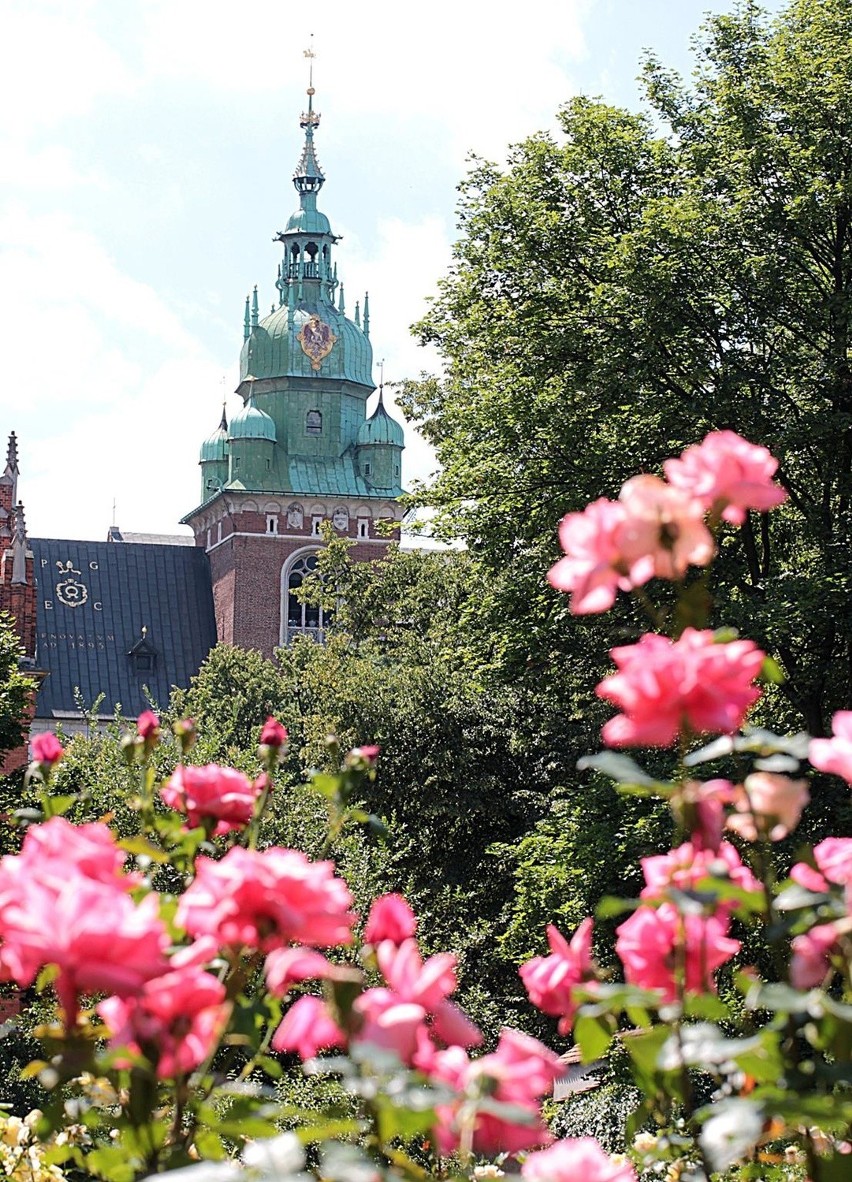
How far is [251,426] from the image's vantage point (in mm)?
63969

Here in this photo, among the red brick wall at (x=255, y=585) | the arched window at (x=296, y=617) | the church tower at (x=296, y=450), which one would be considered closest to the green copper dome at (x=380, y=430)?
A: the church tower at (x=296, y=450)

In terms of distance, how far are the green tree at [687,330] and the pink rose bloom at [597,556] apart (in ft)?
43.6

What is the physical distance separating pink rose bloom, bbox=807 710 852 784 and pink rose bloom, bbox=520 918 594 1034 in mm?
446

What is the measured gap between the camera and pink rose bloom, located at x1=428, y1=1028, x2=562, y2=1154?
2.12 metres

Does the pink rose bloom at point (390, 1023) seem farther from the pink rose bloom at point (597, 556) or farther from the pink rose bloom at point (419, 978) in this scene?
the pink rose bloom at point (597, 556)

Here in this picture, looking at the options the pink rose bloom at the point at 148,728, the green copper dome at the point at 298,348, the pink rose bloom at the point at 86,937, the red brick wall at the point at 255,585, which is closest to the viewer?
the pink rose bloom at the point at 86,937

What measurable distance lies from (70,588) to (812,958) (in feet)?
205

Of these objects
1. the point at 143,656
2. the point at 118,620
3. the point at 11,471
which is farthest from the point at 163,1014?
the point at 118,620

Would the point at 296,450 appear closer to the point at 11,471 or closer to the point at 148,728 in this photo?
the point at 11,471

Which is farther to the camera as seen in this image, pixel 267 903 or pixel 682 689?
pixel 682 689

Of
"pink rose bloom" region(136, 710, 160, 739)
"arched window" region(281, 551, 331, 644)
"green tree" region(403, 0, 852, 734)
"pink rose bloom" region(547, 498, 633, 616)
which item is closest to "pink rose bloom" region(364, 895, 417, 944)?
"pink rose bloom" region(547, 498, 633, 616)

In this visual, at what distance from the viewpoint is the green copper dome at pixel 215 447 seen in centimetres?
6755

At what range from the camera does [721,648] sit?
2309mm

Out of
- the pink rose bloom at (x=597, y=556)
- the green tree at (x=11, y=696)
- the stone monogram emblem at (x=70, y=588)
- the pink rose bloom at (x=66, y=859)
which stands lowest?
the pink rose bloom at (x=66, y=859)
